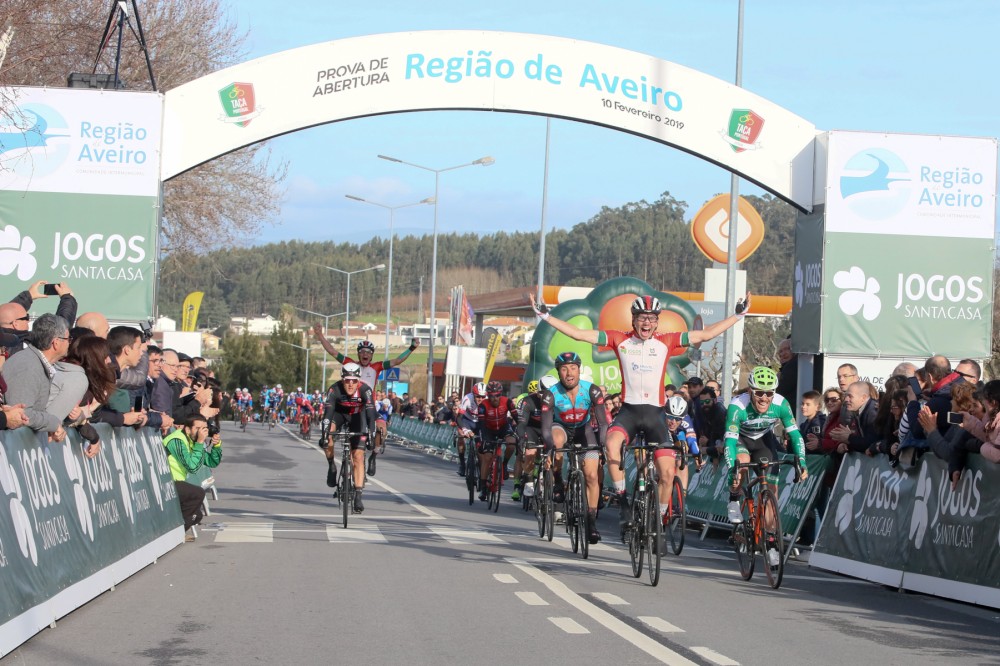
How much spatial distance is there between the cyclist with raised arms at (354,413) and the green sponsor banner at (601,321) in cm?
2069

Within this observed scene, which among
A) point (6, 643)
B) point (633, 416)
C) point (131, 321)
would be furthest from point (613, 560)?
point (131, 321)

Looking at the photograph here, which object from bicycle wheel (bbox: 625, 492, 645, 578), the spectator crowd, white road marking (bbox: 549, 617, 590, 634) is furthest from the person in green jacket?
white road marking (bbox: 549, 617, 590, 634)

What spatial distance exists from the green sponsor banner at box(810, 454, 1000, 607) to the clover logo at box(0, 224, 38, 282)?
11137 mm

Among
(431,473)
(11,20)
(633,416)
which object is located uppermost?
(11,20)

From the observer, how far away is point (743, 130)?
20234 mm

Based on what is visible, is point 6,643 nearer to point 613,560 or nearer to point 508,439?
point 613,560

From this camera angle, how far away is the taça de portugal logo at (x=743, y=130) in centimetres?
2022

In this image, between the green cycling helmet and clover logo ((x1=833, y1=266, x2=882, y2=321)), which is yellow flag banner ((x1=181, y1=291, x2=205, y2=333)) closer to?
clover logo ((x1=833, y1=266, x2=882, y2=321))

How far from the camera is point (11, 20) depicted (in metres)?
18.4

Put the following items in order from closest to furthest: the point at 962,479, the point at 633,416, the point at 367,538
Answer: the point at 962,479, the point at 633,416, the point at 367,538

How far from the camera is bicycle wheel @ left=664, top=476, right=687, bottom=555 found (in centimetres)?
1435

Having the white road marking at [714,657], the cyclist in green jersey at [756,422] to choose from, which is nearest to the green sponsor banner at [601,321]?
the cyclist in green jersey at [756,422]

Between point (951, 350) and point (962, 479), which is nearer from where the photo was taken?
point (962, 479)

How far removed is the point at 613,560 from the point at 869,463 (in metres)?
2.53
